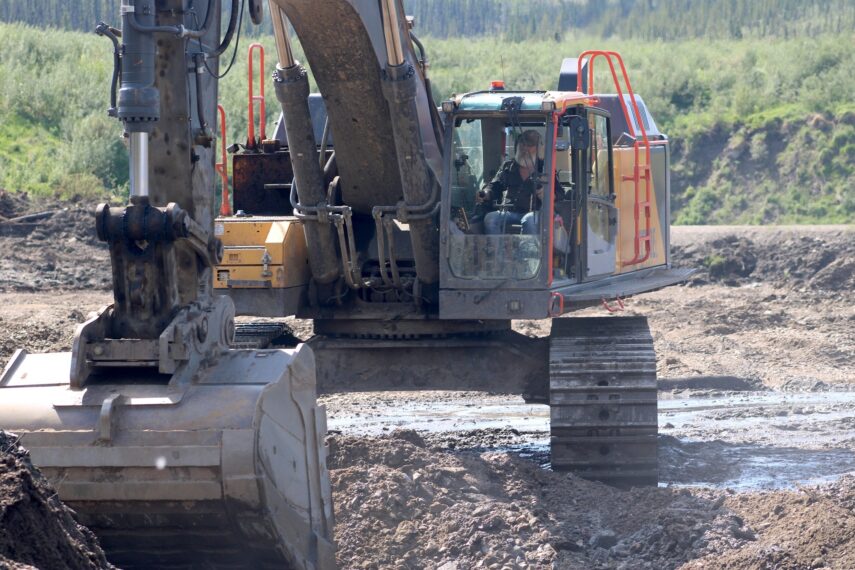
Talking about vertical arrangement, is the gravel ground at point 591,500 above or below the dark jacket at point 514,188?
below

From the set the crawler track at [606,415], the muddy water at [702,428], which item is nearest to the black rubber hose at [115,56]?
the crawler track at [606,415]

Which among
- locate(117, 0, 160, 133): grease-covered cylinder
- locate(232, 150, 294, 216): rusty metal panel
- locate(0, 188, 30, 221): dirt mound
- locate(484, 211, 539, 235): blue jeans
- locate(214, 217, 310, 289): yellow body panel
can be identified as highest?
locate(117, 0, 160, 133): grease-covered cylinder

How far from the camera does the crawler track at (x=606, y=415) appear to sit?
29.5 feet

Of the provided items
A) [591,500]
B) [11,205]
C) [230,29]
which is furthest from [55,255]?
[230,29]

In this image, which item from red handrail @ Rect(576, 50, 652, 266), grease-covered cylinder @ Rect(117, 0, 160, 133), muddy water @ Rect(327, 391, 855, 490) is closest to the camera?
grease-covered cylinder @ Rect(117, 0, 160, 133)

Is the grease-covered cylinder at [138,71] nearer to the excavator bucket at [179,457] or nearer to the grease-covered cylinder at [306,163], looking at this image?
the excavator bucket at [179,457]

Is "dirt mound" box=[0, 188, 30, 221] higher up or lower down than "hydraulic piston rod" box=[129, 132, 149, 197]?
lower down

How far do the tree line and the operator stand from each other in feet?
73.6

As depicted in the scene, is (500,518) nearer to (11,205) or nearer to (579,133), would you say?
(579,133)

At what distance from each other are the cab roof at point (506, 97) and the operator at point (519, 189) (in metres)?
0.21

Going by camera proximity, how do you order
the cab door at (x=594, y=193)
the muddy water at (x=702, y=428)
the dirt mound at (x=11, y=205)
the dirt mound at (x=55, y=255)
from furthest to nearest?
1. the dirt mound at (x=11, y=205)
2. the dirt mound at (x=55, y=255)
3. the muddy water at (x=702, y=428)
4. the cab door at (x=594, y=193)

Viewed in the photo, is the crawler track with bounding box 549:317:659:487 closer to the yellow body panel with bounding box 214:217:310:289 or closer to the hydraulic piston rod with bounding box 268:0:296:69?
the yellow body panel with bounding box 214:217:310:289

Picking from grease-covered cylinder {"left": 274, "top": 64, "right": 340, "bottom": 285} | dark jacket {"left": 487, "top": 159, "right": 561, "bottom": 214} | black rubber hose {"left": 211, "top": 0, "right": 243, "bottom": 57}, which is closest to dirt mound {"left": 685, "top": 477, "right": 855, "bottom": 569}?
dark jacket {"left": 487, "top": 159, "right": 561, "bottom": 214}

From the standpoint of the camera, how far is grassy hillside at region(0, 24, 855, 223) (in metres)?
25.1
